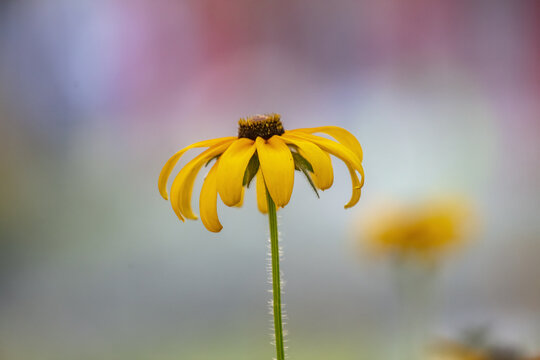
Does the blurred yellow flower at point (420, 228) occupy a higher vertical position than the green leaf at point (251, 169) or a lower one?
lower

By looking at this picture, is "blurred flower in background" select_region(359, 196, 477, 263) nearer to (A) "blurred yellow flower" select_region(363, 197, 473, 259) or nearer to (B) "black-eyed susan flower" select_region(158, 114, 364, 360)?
Result: (A) "blurred yellow flower" select_region(363, 197, 473, 259)

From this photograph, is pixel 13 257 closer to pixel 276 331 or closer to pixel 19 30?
pixel 19 30

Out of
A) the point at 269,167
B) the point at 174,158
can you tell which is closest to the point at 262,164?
the point at 269,167

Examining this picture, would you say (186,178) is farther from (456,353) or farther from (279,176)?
(456,353)

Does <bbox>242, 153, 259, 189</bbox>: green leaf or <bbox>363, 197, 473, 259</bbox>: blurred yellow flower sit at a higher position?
<bbox>242, 153, 259, 189</bbox>: green leaf

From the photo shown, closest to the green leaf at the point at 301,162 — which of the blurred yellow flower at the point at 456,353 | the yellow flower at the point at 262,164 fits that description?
the yellow flower at the point at 262,164

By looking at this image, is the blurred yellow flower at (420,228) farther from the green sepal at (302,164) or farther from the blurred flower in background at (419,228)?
the green sepal at (302,164)

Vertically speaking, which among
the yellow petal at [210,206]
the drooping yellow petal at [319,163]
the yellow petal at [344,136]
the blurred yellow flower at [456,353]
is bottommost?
the blurred yellow flower at [456,353]

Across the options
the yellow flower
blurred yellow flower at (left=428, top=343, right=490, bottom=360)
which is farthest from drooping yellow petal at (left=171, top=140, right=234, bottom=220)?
blurred yellow flower at (left=428, top=343, right=490, bottom=360)
